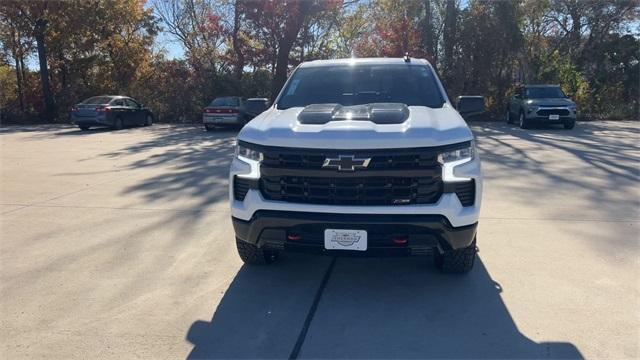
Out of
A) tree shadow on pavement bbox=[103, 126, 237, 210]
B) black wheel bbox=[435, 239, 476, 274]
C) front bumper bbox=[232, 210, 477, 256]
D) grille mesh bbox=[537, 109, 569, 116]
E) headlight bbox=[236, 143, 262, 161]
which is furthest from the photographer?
grille mesh bbox=[537, 109, 569, 116]

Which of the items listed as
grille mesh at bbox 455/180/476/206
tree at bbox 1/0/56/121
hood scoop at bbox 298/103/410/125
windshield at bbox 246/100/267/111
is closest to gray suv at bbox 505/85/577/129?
windshield at bbox 246/100/267/111

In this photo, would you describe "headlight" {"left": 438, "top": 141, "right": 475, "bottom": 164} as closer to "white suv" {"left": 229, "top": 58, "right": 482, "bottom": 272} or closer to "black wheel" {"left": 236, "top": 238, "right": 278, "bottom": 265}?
"white suv" {"left": 229, "top": 58, "right": 482, "bottom": 272}

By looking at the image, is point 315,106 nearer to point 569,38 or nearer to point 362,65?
point 362,65

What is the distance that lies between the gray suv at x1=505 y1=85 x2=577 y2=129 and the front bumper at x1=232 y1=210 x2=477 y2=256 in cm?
1482

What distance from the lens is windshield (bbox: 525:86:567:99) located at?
58.2 feet

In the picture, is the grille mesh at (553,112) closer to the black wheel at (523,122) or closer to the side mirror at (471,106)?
the black wheel at (523,122)

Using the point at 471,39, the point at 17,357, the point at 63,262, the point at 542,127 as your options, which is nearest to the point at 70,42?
the point at 471,39

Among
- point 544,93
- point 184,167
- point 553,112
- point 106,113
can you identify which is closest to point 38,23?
point 106,113

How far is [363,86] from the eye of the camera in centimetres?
532

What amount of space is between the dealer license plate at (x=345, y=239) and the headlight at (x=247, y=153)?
84 centimetres

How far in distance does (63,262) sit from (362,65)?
373 centimetres

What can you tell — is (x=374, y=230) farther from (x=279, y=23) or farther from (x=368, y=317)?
(x=279, y=23)

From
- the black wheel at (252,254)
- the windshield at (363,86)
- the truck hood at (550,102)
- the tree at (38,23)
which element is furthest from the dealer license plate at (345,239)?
the tree at (38,23)

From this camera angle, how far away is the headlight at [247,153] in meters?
4.00
